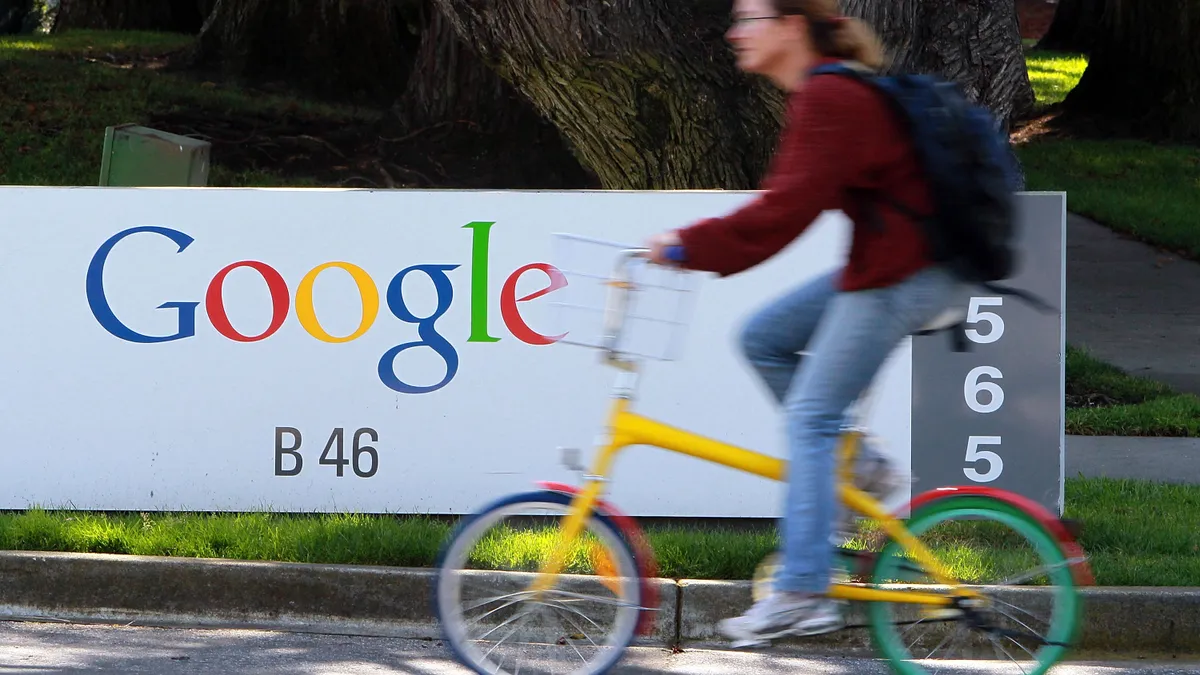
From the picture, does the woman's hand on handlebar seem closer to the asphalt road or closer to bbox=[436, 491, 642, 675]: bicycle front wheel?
bbox=[436, 491, 642, 675]: bicycle front wheel

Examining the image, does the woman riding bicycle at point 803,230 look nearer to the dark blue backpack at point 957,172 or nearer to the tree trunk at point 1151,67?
the dark blue backpack at point 957,172

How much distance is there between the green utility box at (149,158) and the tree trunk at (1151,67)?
49.9 ft

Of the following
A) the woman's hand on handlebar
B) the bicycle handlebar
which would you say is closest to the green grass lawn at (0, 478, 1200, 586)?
the bicycle handlebar

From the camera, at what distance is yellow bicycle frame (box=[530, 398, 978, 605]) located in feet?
12.3

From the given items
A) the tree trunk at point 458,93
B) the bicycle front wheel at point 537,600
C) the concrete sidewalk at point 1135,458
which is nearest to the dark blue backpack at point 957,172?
the bicycle front wheel at point 537,600

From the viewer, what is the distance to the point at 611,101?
8180 mm

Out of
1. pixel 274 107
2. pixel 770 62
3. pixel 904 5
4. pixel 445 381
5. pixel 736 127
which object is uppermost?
pixel 274 107

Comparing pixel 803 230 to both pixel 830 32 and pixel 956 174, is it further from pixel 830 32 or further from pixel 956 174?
pixel 830 32

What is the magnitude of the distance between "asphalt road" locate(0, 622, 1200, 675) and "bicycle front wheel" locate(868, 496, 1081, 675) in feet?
2.59

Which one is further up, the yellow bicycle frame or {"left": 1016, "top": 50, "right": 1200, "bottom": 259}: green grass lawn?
{"left": 1016, "top": 50, "right": 1200, "bottom": 259}: green grass lawn

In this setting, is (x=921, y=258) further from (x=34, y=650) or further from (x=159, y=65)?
(x=159, y=65)

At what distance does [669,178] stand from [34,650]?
4751 millimetres

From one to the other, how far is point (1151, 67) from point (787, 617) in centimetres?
1807

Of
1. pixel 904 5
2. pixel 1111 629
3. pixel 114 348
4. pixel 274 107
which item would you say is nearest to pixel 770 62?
pixel 1111 629
